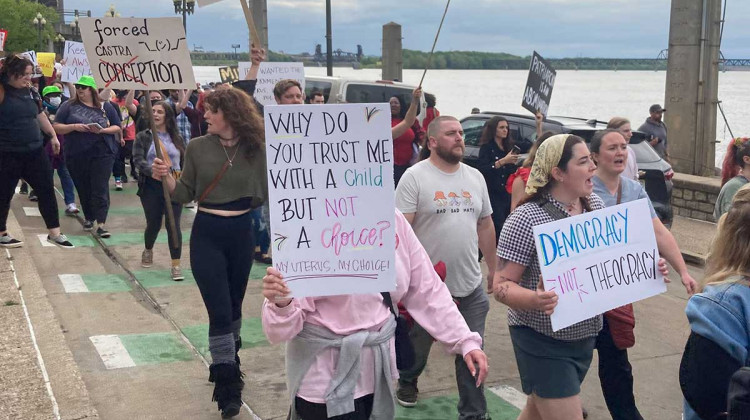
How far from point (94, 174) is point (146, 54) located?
4.37 metres

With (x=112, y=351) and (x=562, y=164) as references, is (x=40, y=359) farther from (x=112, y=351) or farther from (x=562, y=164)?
(x=562, y=164)

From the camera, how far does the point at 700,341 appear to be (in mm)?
2670

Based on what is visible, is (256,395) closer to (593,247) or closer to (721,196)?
(593,247)

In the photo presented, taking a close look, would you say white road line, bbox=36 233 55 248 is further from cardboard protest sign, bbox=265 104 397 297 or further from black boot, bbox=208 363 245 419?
cardboard protest sign, bbox=265 104 397 297

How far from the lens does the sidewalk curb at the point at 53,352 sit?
498 centimetres

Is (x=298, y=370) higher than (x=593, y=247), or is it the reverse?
(x=593, y=247)

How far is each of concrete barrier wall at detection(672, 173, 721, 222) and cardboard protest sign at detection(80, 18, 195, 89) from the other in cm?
961

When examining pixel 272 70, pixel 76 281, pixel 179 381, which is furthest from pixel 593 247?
pixel 272 70

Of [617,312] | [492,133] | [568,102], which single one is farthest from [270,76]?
[568,102]

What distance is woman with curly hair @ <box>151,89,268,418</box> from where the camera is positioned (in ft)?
17.0

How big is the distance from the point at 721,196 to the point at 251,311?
389 cm

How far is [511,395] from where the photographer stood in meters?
5.83

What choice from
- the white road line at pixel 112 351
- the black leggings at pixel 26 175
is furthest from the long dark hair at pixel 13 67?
the white road line at pixel 112 351

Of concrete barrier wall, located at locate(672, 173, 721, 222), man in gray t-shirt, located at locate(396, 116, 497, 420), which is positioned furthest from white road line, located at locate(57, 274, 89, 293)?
concrete barrier wall, located at locate(672, 173, 721, 222)
